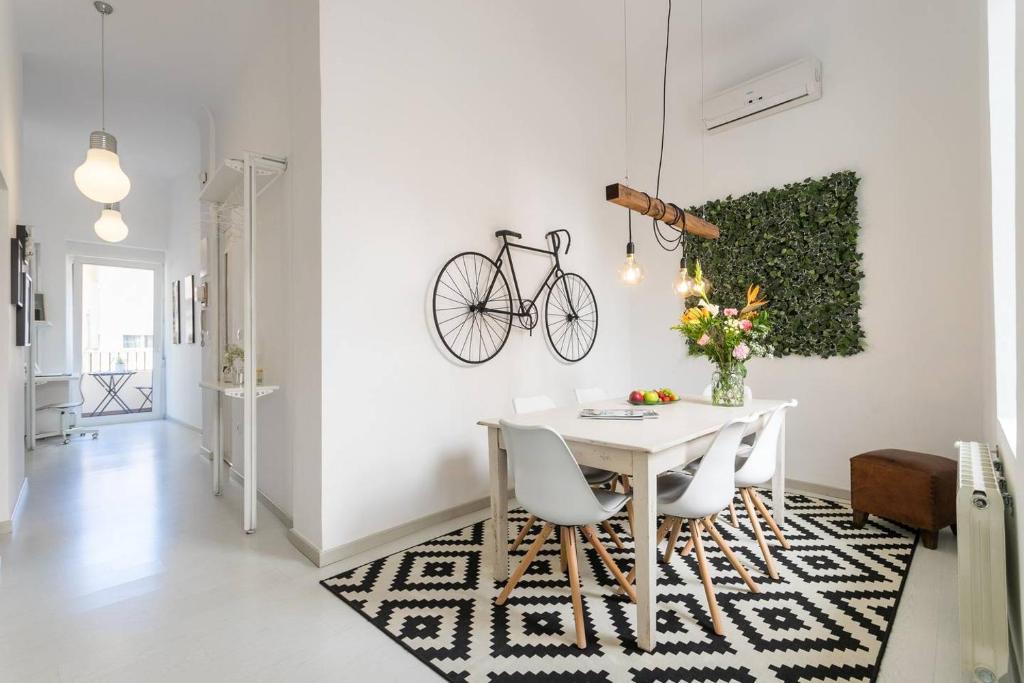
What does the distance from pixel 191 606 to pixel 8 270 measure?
260 centimetres

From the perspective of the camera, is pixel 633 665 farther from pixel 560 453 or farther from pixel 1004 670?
pixel 1004 670

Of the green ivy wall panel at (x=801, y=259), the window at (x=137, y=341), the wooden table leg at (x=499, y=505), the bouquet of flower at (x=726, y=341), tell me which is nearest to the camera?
the wooden table leg at (x=499, y=505)

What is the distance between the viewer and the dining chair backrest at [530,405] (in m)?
2.87

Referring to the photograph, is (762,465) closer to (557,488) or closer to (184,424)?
(557,488)

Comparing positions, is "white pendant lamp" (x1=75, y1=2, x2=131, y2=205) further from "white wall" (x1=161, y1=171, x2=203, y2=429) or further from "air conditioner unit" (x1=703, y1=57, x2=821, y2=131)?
"air conditioner unit" (x1=703, y1=57, x2=821, y2=131)

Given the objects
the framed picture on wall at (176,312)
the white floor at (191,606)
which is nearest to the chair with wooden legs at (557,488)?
the white floor at (191,606)

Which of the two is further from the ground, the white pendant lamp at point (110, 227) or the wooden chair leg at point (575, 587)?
the white pendant lamp at point (110, 227)

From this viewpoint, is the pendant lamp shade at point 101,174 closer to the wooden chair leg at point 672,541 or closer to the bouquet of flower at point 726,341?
the bouquet of flower at point 726,341

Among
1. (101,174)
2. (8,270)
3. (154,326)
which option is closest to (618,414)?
(101,174)

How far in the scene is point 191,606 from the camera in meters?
2.11

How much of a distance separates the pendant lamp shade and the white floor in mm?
1976

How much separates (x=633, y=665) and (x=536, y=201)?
3.15 metres

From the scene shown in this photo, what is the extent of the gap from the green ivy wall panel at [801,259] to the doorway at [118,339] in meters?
7.77

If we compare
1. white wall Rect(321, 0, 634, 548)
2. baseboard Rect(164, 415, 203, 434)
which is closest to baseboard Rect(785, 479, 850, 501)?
white wall Rect(321, 0, 634, 548)
